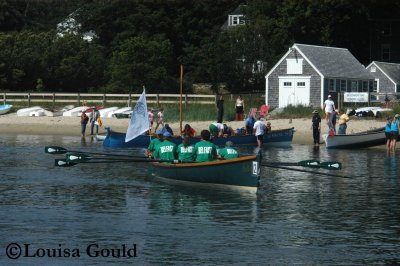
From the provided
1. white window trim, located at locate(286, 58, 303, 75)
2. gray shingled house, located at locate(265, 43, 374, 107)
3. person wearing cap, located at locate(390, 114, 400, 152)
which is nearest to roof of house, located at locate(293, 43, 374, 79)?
gray shingled house, located at locate(265, 43, 374, 107)

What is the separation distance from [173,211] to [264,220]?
8.26ft

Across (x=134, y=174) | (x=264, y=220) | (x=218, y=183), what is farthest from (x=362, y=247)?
(x=134, y=174)

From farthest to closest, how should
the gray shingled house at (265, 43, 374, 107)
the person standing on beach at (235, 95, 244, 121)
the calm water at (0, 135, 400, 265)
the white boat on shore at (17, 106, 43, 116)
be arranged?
the gray shingled house at (265, 43, 374, 107) < the white boat on shore at (17, 106, 43, 116) < the person standing on beach at (235, 95, 244, 121) < the calm water at (0, 135, 400, 265)

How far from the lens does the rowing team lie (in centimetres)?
2581

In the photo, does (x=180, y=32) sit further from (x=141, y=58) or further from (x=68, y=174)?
(x=68, y=174)

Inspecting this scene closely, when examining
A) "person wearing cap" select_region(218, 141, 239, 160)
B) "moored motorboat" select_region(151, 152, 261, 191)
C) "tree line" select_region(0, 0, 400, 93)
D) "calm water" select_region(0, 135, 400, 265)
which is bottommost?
"calm water" select_region(0, 135, 400, 265)

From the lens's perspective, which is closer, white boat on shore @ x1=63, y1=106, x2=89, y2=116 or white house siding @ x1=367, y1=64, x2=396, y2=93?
white boat on shore @ x1=63, y1=106, x2=89, y2=116

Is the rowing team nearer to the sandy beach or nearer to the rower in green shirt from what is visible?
the rower in green shirt

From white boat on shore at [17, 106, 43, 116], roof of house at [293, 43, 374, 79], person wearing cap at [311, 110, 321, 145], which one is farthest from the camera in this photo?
roof of house at [293, 43, 374, 79]

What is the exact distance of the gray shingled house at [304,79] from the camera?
6300 cm

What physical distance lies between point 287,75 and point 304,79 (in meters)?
1.37

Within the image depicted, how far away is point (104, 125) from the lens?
5459 cm

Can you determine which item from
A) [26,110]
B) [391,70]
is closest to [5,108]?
[26,110]

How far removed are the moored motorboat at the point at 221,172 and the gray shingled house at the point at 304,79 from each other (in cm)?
3618
